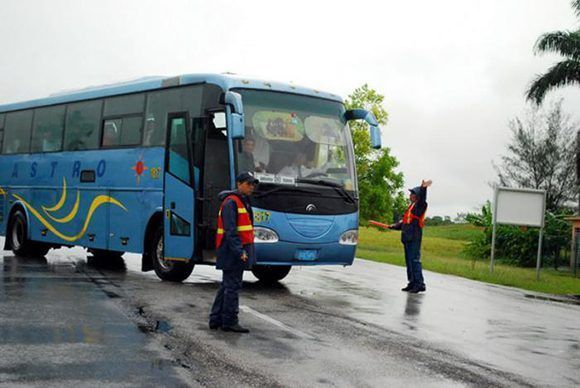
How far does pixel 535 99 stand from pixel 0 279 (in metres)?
30.3

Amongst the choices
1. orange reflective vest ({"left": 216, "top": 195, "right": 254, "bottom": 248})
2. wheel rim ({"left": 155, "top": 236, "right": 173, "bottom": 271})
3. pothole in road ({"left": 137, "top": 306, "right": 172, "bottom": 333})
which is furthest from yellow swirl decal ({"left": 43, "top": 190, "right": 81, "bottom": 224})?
orange reflective vest ({"left": 216, "top": 195, "right": 254, "bottom": 248})

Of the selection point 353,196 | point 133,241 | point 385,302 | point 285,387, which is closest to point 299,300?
point 385,302

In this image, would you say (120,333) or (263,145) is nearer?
(120,333)

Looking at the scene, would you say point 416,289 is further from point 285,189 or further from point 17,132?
point 17,132

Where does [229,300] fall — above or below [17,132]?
below

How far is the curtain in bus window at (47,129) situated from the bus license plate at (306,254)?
741 centimetres

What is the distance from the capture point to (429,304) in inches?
562

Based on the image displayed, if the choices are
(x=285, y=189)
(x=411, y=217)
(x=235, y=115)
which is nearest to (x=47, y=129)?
(x=235, y=115)

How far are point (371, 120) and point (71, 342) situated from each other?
328 inches

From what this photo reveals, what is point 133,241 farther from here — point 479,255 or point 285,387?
point 479,255

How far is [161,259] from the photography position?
15875 mm

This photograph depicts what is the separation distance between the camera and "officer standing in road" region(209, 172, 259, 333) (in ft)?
32.4

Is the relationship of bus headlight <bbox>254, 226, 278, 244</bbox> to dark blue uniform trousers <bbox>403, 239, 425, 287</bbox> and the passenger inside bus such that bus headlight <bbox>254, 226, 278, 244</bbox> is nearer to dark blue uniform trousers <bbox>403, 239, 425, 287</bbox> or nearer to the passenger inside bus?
the passenger inside bus

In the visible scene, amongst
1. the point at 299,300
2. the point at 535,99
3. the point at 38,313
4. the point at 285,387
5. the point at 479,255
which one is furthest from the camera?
the point at 479,255
